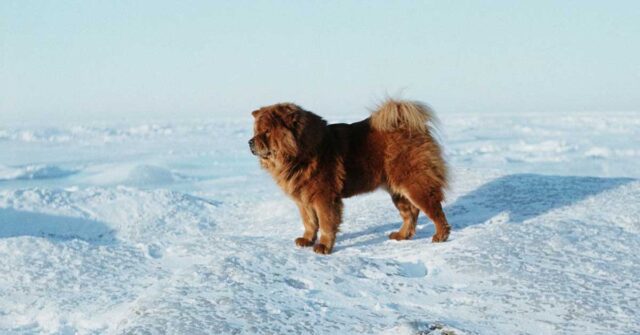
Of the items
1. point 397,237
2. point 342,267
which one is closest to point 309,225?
point 397,237

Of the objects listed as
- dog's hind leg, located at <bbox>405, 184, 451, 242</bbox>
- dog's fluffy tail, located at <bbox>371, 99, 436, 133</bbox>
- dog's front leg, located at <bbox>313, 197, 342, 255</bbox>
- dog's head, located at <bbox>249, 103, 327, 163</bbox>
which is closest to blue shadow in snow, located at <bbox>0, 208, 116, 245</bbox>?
dog's head, located at <bbox>249, 103, 327, 163</bbox>

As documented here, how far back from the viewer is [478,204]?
7.97 metres

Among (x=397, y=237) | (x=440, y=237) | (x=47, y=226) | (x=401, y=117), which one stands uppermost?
(x=401, y=117)

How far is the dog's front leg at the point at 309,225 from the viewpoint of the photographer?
20.0 feet

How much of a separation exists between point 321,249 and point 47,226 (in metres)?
6.62

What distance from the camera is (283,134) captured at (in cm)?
584

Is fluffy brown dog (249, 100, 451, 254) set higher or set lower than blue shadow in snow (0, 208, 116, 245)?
higher

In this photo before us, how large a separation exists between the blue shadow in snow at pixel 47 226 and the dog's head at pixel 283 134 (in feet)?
15.7

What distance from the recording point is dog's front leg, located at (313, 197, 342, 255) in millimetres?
5785

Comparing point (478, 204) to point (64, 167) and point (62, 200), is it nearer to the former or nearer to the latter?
point (62, 200)

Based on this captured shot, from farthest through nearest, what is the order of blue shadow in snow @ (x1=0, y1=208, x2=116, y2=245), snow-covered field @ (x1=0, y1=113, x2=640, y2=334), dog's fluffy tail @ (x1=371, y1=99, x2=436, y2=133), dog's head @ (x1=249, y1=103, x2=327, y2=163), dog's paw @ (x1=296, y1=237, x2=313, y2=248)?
1. blue shadow in snow @ (x1=0, y1=208, x2=116, y2=245)
2. dog's fluffy tail @ (x1=371, y1=99, x2=436, y2=133)
3. dog's paw @ (x1=296, y1=237, x2=313, y2=248)
4. dog's head @ (x1=249, y1=103, x2=327, y2=163)
5. snow-covered field @ (x1=0, y1=113, x2=640, y2=334)

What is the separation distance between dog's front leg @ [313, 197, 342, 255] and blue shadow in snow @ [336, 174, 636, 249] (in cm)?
44

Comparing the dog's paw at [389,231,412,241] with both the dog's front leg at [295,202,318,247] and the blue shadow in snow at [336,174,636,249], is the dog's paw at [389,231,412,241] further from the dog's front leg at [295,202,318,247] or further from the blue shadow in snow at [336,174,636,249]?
the dog's front leg at [295,202,318,247]

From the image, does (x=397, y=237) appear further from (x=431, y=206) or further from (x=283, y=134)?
(x=283, y=134)
